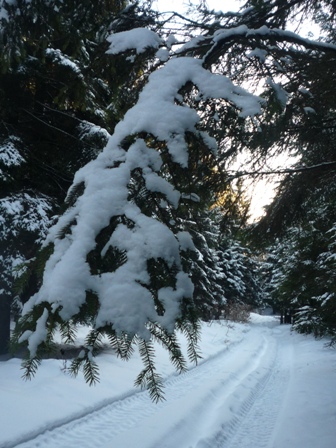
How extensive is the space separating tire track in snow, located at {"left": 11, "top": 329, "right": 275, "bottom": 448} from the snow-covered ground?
1cm

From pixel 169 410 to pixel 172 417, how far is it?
39 centimetres

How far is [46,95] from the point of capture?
31.7 feet

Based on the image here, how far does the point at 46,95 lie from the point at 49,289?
9.06m

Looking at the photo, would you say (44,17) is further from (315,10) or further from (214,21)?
(315,10)

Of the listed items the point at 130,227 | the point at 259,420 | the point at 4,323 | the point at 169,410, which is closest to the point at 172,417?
the point at 169,410

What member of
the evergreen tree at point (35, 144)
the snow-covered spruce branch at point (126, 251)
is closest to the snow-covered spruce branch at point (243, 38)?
the snow-covered spruce branch at point (126, 251)

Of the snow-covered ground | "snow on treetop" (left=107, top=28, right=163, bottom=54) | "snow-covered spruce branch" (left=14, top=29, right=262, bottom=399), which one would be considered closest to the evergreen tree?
"snow on treetop" (left=107, top=28, right=163, bottom=54)

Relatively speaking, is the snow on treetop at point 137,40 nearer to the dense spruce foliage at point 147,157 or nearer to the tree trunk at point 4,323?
the dense spruce foliage at point 147,157

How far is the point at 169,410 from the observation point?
6547mm

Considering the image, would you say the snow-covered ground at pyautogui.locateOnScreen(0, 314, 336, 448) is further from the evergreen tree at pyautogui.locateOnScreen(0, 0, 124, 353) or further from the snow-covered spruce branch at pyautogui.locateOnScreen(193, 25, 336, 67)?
the snow-covered spruce branch at pyautogui.locateOnScreen(193, 25, 336, 67)

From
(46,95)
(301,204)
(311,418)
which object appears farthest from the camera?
(46,95)

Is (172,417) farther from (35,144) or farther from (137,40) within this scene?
(35,144)

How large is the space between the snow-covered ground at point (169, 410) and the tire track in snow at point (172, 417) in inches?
0.6

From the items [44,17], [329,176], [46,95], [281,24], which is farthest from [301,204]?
[46,95]
